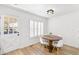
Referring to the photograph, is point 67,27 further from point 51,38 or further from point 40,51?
point 40,51

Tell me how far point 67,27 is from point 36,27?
54cm

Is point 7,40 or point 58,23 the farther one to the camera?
point 58,23

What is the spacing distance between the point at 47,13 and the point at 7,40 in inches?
31.6

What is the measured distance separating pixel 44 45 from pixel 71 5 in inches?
31.7

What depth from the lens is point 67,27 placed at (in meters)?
1.48

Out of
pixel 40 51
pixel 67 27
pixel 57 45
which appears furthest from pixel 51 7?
pixel 40 51

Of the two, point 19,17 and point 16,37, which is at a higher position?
point 19,17

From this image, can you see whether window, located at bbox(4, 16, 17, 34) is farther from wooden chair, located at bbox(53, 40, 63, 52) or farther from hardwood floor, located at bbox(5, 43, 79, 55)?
wooden chair, located at bbox(53, 40, 63, 52)

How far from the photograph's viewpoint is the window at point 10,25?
140 centimetres

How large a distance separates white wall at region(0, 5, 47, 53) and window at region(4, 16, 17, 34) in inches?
2.6
